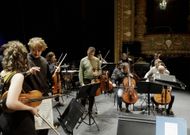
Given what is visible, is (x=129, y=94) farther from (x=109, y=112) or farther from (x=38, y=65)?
(x=38, y=65)

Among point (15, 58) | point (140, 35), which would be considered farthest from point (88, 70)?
point (140, 35)

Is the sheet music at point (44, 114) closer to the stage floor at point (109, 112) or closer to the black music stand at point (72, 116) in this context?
the black music stand at point (72, 116)

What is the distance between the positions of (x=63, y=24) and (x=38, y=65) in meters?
8.71

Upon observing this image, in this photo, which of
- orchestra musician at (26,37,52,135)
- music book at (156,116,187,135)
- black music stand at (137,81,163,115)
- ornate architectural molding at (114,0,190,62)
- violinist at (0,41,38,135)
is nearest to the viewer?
music book at (156,116,187,135)

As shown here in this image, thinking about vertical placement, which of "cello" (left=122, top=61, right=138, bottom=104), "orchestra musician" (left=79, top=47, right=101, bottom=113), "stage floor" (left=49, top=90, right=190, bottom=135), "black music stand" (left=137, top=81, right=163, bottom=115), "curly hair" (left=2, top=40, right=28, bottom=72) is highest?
"curly hair" (left=2, top=40, right=28, bottom=72)

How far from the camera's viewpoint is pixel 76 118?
4.71 meters

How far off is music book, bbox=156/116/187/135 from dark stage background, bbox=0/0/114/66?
32.7 ft

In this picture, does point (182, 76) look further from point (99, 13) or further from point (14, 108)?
point (14, 108)

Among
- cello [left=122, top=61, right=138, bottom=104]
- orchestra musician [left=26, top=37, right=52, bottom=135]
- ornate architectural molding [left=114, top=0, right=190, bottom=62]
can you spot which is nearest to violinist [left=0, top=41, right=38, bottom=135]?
orchestra musician [left=26, top=37, right=52, bottom=135]

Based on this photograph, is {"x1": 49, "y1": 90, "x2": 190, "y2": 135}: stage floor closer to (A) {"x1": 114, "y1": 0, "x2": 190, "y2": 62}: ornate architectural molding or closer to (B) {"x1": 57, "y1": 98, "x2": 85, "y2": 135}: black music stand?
(B) {"x1": 57, "y1": 98, "x2": 85, "y2": 135}: black music stand

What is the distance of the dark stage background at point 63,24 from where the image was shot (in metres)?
12.2

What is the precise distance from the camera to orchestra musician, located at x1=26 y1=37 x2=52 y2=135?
447 cm

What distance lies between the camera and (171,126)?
227 cm

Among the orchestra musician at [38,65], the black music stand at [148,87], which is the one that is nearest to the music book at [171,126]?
the orchestra musician at [38,65]
